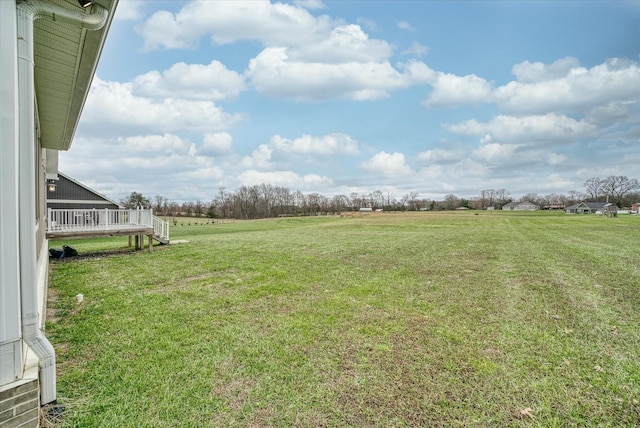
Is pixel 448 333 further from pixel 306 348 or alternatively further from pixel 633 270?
pixel 633 270

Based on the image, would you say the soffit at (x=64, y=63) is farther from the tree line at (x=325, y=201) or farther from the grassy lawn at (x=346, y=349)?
the tree line at (x=325, y=201)

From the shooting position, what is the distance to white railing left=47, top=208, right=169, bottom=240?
10426 millimetres

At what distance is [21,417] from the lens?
2.16 meters

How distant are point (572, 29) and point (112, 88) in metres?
21.9

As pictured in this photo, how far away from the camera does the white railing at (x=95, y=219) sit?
1043 centimetres

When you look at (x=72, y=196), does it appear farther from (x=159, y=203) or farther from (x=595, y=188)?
(x=595, y=188)

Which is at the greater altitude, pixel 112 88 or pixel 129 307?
pixel 112 88

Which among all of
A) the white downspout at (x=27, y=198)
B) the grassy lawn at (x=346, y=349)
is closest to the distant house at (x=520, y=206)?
the grassy lawn at (x=346, y=349)

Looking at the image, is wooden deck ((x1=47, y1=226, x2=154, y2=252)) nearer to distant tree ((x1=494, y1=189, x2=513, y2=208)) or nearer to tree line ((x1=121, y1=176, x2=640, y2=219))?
tree line ((x1=121, y1=176, x2=640, y2=219))

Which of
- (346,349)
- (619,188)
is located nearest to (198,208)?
(346,349)

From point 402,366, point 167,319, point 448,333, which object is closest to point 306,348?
point 402,366

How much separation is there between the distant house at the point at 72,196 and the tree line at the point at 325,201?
23072 millimetres

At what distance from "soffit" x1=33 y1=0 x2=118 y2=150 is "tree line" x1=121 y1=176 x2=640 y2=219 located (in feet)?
142

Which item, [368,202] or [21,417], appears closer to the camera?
[21,417]
